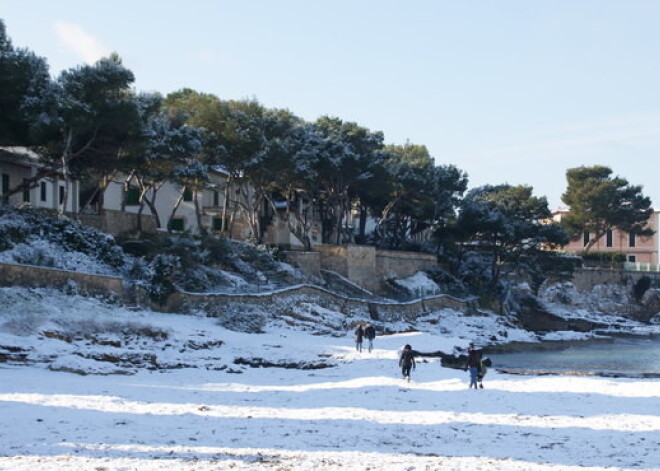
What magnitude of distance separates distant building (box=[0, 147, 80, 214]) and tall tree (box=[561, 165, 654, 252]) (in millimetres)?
65600

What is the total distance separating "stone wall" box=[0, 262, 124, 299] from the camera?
33.5m

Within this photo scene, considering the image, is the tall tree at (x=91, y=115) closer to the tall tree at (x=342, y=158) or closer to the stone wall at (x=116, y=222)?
the stone wall at (x=116, y=222)

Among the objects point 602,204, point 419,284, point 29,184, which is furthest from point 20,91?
point 602,204

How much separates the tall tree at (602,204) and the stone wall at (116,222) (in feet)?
202

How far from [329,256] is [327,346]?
27.3 metres

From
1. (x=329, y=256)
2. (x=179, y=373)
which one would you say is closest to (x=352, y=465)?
(x=179, y=373)

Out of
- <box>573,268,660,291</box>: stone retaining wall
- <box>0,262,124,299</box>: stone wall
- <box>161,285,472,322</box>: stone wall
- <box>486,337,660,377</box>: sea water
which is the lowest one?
<box>486,337,660,377</box>: sea water

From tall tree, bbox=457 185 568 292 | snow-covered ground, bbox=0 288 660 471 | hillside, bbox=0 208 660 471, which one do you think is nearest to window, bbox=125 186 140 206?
hillside, bbox=0 208 660 471

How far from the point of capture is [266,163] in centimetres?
5909

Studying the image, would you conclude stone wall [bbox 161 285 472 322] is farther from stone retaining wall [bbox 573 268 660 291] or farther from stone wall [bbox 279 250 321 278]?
stone retaining wall [bbox 573 268 660 291]

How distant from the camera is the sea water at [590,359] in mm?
41781

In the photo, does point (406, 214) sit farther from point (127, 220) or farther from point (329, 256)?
point (127, 220)

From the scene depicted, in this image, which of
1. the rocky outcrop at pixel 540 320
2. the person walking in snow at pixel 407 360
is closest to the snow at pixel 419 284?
the rocky outcrop at pixel 540 320

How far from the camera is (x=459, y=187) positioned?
270ft
